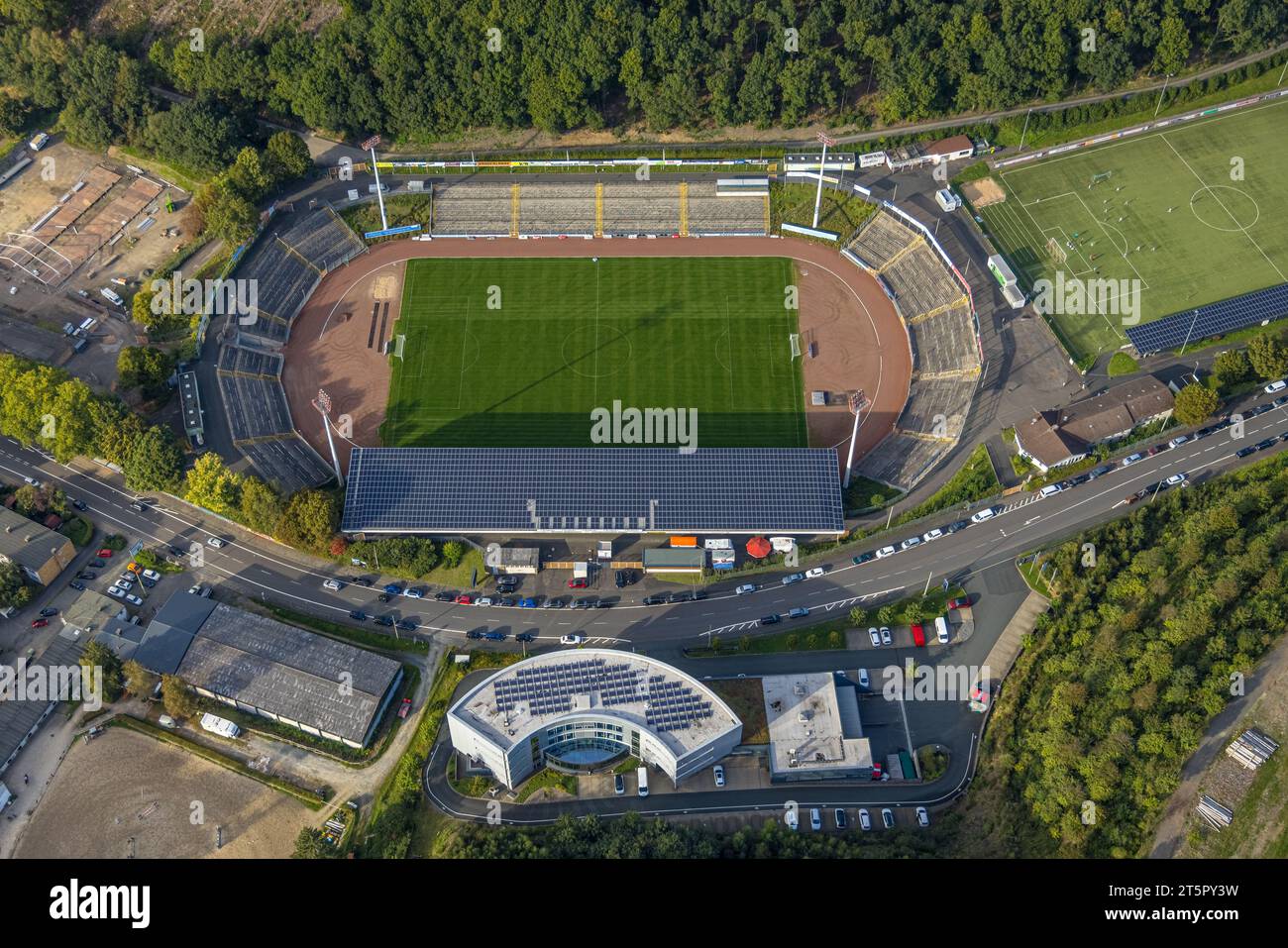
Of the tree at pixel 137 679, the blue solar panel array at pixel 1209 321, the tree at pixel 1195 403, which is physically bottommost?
the tree at pixel 137 679

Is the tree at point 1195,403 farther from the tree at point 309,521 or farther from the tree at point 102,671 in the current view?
the tree at point 102,671

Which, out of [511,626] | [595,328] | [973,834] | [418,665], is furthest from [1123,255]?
[418,665]

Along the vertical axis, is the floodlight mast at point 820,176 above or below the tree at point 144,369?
above

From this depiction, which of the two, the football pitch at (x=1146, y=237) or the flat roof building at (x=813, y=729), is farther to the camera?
the football pitch at (x=1146, y=237)

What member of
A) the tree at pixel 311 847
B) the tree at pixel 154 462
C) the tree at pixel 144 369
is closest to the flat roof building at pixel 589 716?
the tree at pixel 311 847

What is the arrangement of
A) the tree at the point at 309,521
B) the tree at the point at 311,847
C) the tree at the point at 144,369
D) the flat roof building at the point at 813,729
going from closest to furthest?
the tree at the point at 311,847 < the flat roof building at the point at 813,729 < the tree at the point at 309,521 < the tree at the point at 144,369

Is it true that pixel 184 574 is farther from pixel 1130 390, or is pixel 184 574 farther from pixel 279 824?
pixel 1130 390

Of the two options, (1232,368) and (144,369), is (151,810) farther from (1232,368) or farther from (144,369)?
(1232,368)
